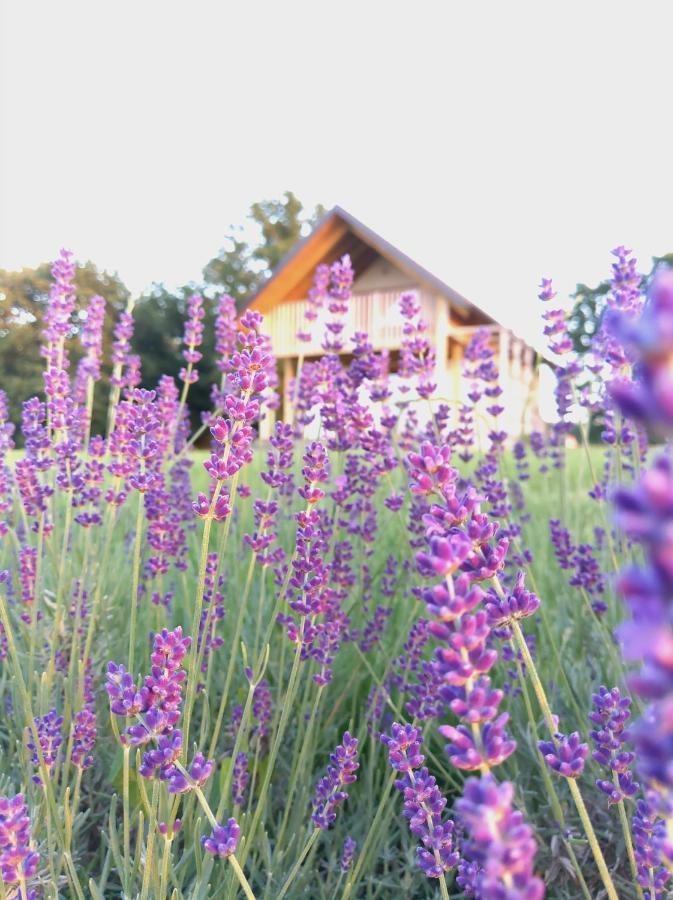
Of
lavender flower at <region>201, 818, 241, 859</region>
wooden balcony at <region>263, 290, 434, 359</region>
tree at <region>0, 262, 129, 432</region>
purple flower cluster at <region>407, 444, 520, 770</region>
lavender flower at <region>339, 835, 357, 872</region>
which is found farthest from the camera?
tree at <region>0, 262, 129, 432</region>

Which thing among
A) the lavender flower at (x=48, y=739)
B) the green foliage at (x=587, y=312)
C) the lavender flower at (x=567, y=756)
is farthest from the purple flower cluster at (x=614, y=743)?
the green foliage at (x=587, y=312)

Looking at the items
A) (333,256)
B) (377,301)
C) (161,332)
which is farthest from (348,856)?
(161,332)

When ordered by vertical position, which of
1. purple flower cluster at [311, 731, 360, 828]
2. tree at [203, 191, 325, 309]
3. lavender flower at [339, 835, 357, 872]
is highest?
tree at [203, 191, 325, 309]

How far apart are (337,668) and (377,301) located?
17.3 meters

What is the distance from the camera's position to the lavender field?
0.65 meters

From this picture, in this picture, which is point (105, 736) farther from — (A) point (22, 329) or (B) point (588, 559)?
(A) point (22, 329)

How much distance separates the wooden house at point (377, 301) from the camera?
17609 millimetres

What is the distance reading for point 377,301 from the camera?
1916 cm

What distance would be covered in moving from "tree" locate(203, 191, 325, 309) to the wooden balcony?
57.1ft

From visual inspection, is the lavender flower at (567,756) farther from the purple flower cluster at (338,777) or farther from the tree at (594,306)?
the tree at (594,306)

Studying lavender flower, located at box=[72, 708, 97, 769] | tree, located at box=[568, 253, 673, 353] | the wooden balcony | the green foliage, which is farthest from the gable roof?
lavender flower, located at box=[72, 708, 97, 769]

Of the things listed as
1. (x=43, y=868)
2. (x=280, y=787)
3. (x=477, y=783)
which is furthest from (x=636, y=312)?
(x=43, y=868)

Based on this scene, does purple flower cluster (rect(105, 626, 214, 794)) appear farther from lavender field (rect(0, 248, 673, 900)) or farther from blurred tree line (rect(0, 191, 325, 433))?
blurred tree line (rect(0, 191, 325, 433))

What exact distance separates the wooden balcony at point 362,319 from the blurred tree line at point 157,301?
5.08 metres
